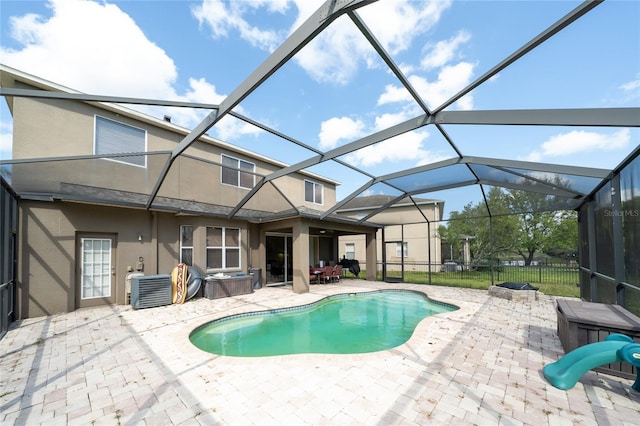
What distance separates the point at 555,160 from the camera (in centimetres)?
614

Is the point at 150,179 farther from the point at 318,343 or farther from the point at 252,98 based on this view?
the point at 318,343

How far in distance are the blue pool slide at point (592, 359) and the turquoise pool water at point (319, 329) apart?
274cm

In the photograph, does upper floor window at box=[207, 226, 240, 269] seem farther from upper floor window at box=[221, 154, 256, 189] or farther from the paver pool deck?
the paver pool deck

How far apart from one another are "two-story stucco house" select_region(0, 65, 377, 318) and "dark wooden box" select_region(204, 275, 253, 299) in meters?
0.94

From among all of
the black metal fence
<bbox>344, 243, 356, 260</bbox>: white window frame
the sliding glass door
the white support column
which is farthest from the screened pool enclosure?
<bbox>344, 243, 356, 260</bbox>: white window frame

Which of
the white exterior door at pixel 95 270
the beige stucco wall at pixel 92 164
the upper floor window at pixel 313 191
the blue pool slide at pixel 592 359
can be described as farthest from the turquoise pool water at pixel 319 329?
the upper floor window at pixel 313 191

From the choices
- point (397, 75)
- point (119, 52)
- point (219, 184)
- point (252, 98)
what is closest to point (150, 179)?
point (219, 184)

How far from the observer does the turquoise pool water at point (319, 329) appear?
550 cm

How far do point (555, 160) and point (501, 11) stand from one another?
413 cm

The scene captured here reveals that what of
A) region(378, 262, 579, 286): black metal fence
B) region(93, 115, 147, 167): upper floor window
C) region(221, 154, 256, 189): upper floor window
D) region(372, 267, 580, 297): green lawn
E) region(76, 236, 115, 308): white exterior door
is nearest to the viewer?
region(76, 236, 115, 308): white exterior door

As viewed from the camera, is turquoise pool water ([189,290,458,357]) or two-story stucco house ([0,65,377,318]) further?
two-story stucco house ([0,65,377,318])

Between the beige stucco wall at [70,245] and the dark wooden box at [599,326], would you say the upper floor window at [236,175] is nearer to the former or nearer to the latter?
the beige stucco wall at [70,245]

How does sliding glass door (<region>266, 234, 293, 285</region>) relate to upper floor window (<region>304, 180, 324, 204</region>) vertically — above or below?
below

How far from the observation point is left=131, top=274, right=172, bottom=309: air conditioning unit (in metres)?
7.37
